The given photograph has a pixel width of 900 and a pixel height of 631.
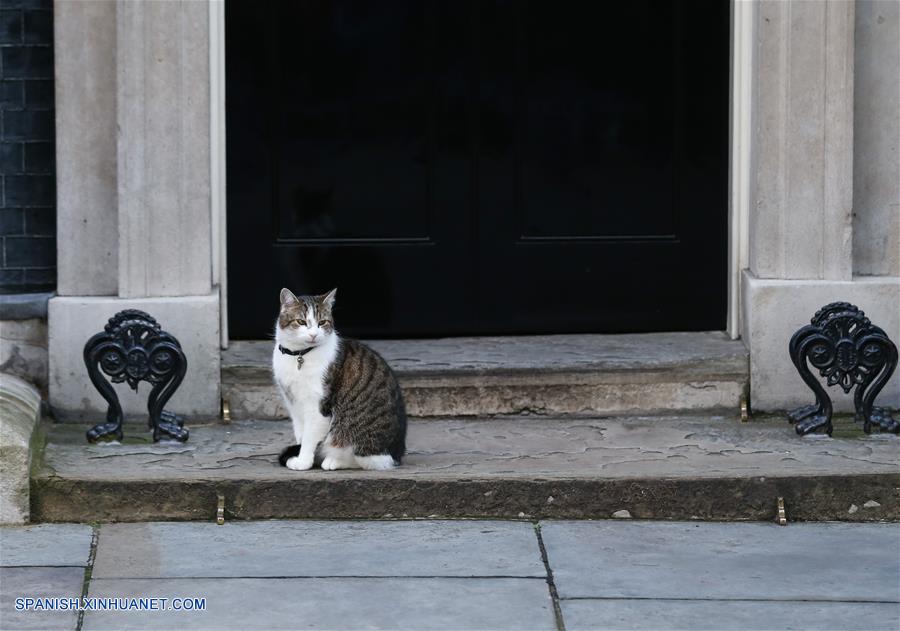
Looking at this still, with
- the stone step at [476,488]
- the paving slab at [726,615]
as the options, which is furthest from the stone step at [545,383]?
the paving slab at [726,615]

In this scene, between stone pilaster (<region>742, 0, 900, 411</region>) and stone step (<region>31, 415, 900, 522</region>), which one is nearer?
stone step (<region>31, 415, 900, 522</region>)

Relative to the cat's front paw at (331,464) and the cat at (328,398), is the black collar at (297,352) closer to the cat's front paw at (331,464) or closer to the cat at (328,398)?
the cat at (328,398)

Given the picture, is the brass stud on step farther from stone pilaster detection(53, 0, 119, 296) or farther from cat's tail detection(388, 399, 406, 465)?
stone pilaster detection(53, 0, 119, 296)

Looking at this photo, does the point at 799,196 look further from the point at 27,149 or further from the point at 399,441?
the point at 27,149

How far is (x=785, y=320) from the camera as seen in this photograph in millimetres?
7543

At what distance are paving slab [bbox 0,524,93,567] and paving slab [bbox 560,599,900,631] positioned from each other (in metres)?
1.91

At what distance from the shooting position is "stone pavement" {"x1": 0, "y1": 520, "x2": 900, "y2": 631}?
5355 millimetres

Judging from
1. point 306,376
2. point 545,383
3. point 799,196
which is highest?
point 799,196

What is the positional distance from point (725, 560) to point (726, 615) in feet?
1.98

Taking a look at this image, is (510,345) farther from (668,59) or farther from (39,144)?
(39,144)

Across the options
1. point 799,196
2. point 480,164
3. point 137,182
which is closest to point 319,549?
point 137,182

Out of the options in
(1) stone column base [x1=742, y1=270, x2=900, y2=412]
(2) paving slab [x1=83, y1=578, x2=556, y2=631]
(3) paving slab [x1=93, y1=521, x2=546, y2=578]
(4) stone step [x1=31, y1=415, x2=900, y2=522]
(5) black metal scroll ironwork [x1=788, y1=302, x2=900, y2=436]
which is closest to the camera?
(2) paving slab [x1=83, y1=578, x2=556, y2=631]

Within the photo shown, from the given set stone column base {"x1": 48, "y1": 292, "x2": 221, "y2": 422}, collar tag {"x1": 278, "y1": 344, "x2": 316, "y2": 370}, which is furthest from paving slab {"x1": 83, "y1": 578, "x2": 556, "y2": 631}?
stone column base {"x1": 48, "y1": 292, "x2": 221, "y2": 422}

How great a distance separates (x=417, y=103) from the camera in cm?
800
